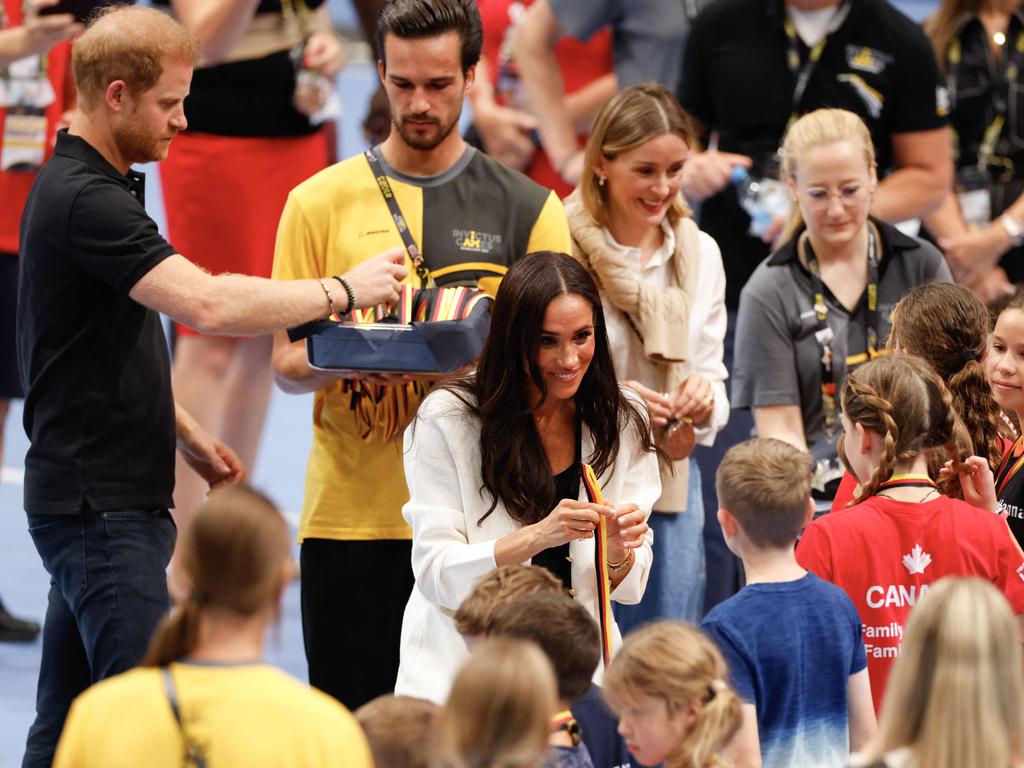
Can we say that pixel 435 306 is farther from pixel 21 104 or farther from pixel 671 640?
pixel 21 104

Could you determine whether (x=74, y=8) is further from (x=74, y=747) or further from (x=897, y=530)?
(x=74, y=747)

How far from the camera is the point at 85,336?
4.41m

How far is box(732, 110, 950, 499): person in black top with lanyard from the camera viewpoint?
5535 millimetres

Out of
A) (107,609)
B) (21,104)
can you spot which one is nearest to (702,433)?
(107,609)

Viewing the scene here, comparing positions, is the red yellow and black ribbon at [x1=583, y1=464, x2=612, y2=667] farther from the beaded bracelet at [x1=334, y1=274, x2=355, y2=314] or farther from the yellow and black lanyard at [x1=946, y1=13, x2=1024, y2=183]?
the yellow and black lanyard at [x1=946, y1=13, x2=1024, y2=183]

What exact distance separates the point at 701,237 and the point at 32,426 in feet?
7.43

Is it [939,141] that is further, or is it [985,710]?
[939,141]

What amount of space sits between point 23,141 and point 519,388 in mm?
3337

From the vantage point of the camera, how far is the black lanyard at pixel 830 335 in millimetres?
5547

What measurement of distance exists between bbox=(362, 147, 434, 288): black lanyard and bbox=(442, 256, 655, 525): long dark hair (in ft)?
1.91

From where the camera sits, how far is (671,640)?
3410 mm

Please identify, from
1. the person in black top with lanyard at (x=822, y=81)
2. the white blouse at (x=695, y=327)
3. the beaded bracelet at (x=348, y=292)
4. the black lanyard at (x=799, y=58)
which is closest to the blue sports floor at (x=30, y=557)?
the beaded bracelet at (x=348, y=292)

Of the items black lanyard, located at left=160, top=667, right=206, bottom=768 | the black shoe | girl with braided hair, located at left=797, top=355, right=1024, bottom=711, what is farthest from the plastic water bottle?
black lanyard, located at left=160, top=667, right=206, bottom=768

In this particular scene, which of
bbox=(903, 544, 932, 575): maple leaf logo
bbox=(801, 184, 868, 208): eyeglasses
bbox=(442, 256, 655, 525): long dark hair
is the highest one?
bbox=(801, 184, 868, 208): eyeglasses
